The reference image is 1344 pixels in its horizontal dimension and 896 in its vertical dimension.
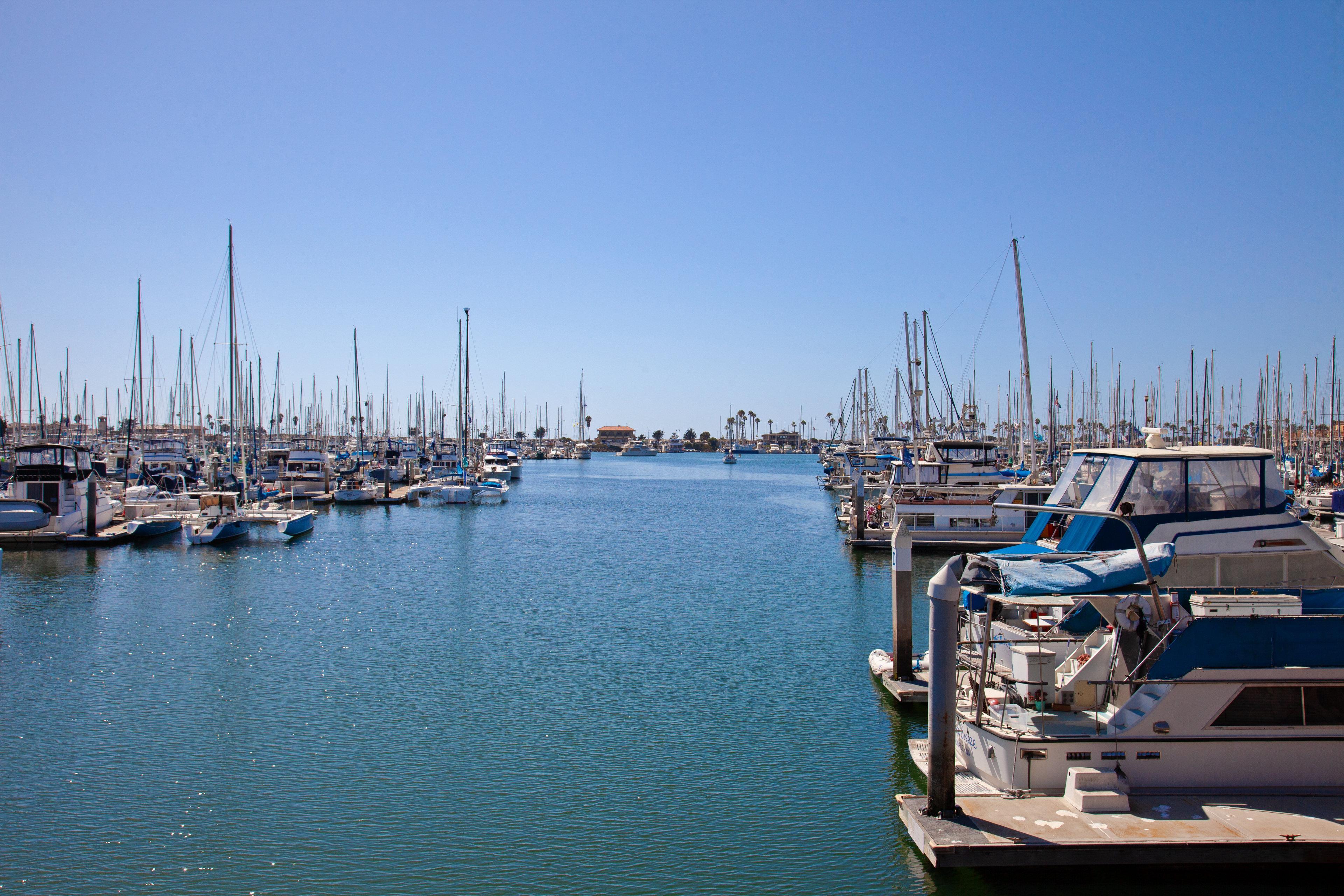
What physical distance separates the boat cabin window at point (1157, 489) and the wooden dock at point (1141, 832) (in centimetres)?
531

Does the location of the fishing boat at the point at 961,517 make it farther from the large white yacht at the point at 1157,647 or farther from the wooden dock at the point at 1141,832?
the wooden dock at the point at 1141,832

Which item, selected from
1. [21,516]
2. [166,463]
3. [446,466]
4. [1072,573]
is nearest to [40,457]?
[21,516]

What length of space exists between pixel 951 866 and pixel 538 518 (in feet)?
182

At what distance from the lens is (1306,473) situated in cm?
6488

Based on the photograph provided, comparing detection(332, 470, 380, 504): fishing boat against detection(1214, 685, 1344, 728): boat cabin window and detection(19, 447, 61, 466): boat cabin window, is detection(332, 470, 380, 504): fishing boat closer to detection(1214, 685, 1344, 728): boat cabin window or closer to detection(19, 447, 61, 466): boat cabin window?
detection(19, 447, 61, 466): boat cabin window

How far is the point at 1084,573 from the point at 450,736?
12141mm

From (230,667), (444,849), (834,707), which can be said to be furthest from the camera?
(230,667)

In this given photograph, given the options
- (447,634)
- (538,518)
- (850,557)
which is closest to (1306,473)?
(850,557)

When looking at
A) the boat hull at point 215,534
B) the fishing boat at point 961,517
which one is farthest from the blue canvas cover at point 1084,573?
the boat hull at point 215,534

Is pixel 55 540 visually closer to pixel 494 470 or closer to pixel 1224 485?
pixel 1224 485

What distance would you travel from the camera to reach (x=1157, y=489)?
1578 cm

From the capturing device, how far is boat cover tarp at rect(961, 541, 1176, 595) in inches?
518

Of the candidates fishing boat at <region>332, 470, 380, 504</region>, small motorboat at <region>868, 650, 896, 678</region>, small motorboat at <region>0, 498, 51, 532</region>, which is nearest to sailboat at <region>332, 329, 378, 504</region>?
fishing boat at <region>332, 470, 380, 504</region>

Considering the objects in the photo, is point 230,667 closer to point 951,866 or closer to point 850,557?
point 951,866
